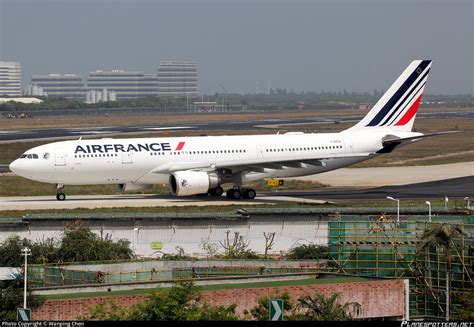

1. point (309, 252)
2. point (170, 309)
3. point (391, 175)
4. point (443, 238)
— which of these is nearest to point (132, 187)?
point (309, 252)

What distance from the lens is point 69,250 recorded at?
53.8 meters

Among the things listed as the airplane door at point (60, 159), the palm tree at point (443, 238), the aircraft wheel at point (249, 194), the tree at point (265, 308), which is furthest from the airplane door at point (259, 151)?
the tree at point (265, 308)

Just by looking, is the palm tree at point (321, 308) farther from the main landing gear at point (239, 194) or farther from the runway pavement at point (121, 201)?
the main landing gear at point (239, 194)

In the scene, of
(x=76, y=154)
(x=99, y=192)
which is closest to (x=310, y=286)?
(x=76, y=154)

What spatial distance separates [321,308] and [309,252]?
16.7m

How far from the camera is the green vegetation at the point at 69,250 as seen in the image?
52844 millimetres

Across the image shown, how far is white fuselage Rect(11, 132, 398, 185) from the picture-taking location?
2913 inches

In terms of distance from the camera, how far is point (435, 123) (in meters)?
189

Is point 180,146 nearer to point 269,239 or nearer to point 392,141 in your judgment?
point 392,141

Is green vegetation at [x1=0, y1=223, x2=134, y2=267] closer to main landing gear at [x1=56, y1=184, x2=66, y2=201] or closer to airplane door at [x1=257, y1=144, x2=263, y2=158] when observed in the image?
main landing gear at [x1=56, y1=184, x2=66, y2=201]

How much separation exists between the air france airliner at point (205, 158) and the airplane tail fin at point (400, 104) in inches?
3.0

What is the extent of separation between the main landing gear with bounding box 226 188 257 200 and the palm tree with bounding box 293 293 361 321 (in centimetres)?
3655

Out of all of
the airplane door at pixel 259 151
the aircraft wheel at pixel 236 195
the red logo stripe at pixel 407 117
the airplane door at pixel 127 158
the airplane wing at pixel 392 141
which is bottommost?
the aircraft wheel at pixel 236 195

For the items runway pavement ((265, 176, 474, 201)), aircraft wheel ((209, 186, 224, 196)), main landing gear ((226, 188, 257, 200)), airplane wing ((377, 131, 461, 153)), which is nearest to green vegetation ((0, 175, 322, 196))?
runway pavement ((265, 176, 474, 201))
